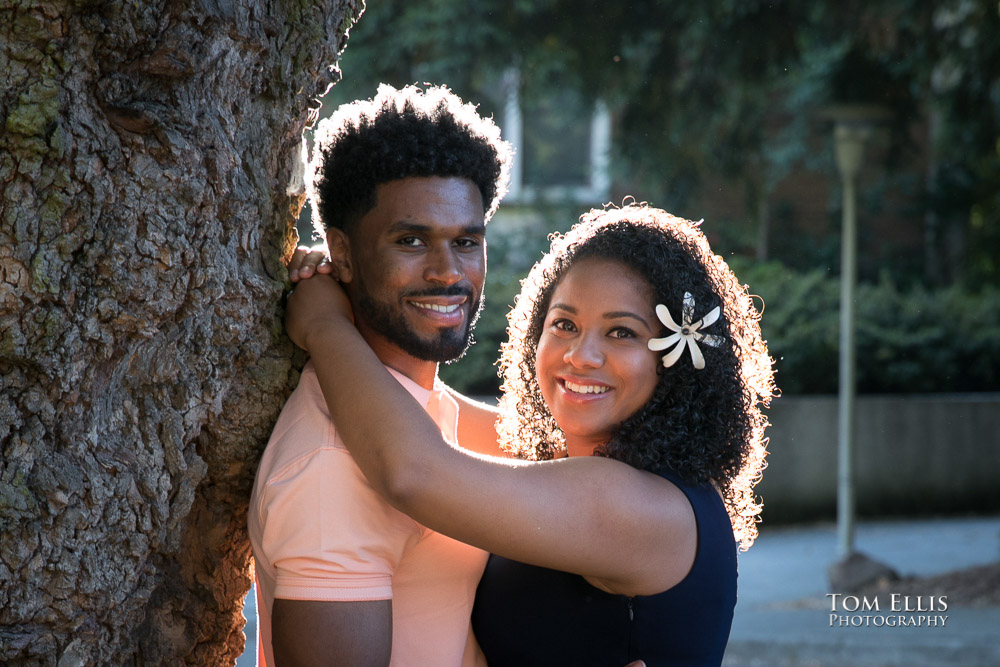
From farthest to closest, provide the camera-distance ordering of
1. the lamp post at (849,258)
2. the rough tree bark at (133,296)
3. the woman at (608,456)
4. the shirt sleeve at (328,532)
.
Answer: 1. the lamp post at (849,258)
2. the woman at (608,456)
3. the shirt sleeve at (328,532)
4. the rough tree bark at (133,296)

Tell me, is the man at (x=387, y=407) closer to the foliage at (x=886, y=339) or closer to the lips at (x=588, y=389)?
the lips at (x=588, y=389)

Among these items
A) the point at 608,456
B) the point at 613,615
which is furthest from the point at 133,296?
the point at 613,615

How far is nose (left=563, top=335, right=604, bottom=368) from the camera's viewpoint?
2.53m

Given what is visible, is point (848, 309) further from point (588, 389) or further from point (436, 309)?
point (436, 309)

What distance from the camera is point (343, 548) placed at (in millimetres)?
2123

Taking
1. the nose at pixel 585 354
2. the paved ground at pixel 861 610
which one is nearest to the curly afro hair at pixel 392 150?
the nose at pixel 585 354

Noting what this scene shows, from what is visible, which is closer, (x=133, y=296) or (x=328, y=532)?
(x=133, y=296)

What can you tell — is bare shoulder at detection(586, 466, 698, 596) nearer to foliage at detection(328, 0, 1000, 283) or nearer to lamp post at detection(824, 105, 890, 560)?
foliage at detection(328, 0, 1000, 283)

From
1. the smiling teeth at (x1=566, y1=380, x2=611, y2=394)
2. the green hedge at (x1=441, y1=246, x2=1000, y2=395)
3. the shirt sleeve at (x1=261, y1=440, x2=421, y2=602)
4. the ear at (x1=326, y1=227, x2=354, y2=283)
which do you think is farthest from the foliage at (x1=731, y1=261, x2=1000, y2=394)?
the shirt sleeve at (x1=261, y1=440, x2=421, y2=602)

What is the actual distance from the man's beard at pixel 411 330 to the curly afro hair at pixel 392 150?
212 millimetres

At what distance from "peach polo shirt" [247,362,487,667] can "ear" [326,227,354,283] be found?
256 mm

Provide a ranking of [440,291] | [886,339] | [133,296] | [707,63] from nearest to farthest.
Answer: [133,296] → [440,291] → [707,63] → [886,339]

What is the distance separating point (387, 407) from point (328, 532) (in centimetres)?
28

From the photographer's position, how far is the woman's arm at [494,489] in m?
2.17
